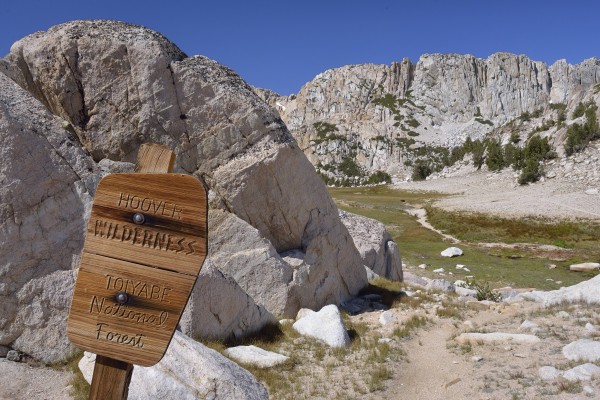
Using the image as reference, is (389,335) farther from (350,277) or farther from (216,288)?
(216,288)

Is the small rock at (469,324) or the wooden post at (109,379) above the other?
the wooden post at (109,379)

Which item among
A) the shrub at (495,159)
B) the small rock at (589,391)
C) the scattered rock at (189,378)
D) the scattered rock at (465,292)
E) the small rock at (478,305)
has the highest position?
the shrub at (495,159)

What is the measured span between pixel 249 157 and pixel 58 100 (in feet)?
20.3

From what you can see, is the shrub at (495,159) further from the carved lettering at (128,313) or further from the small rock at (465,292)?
the carved lettering at (128,313)

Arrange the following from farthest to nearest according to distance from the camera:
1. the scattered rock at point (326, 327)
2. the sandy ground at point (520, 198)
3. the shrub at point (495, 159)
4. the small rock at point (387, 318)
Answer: the shrub at point (495, 159) < the sandy ground at point (520, 198) < the small rock at point (387, 318) < the scattered rock at point (326, 327)

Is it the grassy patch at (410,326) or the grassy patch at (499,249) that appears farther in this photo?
the grassy patch at (499,249)

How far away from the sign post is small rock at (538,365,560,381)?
32.9 feet

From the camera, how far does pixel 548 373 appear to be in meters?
10.4

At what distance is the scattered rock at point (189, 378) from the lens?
7977mm

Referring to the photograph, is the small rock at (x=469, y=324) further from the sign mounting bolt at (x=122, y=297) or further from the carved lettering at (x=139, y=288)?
the sign mounting bolt at (x=122, y=297)

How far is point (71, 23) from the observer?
1408 centimetres

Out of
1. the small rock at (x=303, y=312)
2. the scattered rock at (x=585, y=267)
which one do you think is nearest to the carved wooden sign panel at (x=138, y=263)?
the small rock at (x=303, y=312)

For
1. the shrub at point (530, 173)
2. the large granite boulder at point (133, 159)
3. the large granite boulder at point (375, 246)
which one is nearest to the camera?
the large granite boulder at point (133, 159)

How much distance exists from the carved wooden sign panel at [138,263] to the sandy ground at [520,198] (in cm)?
6512
